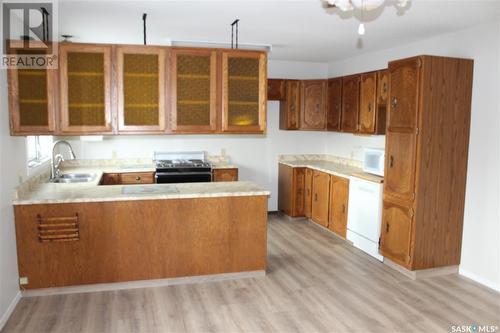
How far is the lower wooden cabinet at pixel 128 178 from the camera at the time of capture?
17.6ft

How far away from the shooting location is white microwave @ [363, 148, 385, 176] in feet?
16.0

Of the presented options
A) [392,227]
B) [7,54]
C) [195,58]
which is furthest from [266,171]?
[7,54]

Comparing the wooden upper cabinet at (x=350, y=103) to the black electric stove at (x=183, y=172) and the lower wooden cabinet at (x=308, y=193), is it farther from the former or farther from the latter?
the black electric stove at (x=183, y=172)

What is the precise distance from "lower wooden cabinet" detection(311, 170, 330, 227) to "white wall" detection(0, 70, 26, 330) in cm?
387

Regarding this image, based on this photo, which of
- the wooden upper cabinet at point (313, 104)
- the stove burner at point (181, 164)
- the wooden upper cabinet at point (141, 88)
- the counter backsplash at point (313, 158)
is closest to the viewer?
the wooden upper cabinet at point (141, 88)

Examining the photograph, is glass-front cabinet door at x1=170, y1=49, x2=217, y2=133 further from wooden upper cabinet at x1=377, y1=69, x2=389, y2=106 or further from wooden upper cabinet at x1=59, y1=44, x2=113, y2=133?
wooden upper cabinet at x1=377, y1=69, x2=389, y2=106

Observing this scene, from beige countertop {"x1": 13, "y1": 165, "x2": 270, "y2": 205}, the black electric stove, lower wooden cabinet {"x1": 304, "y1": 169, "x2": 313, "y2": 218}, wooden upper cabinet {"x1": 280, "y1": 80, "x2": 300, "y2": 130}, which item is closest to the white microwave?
lower wooden cabinet {"x1": 304, "y1": 169, "x2": 313, "y2": 218}

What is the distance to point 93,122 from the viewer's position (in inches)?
147

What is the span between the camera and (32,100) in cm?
354

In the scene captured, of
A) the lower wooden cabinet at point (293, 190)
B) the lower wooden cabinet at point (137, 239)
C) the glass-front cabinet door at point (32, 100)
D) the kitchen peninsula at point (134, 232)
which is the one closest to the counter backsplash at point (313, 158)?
the lower wooden cabinet at point (293, 190)

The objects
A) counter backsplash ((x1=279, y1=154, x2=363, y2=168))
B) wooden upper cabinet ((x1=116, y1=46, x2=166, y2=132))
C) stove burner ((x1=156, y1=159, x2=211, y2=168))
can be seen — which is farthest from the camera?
counter backsplash ((x1=279, y1=154, x2=363, y2=168))

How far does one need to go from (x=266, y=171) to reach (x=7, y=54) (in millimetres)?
4285

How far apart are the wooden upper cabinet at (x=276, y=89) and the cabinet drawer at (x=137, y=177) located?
2.19 m

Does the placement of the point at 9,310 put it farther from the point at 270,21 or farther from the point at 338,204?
the point at 338,204
